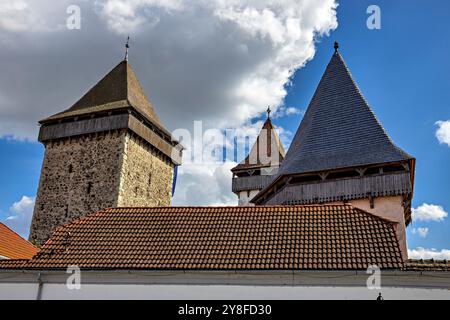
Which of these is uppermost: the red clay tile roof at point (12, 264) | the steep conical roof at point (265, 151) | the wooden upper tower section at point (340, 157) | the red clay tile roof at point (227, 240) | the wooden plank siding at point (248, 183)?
the steep conical roof at point (265, 151)

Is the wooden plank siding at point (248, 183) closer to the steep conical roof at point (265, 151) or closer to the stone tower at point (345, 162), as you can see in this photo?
the steep conical roof at point (265, 151)

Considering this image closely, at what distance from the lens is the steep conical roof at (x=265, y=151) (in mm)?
31234

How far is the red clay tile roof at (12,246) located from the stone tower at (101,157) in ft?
25.1

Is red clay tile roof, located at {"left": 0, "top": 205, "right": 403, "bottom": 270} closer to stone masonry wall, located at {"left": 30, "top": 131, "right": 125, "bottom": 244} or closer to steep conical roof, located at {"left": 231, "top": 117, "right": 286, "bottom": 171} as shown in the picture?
stone masonry wall, located at {"left": 30, "top": 131, "right": 125, "bottom": 244}

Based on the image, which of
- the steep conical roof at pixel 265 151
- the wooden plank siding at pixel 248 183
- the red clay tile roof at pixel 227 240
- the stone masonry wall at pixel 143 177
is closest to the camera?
the red clay tile roof at pixel 227 240

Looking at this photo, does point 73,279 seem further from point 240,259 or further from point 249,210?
point 249,210

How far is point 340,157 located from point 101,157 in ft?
38.8

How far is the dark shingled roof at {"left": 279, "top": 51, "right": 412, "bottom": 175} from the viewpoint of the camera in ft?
49.2

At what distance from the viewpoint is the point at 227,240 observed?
9531 mm

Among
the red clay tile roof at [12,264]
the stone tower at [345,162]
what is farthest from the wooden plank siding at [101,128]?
the red clay tile roof at [12,264]

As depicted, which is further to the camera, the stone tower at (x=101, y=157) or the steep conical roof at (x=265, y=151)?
the steep conical roof at (x=265, y=151)
